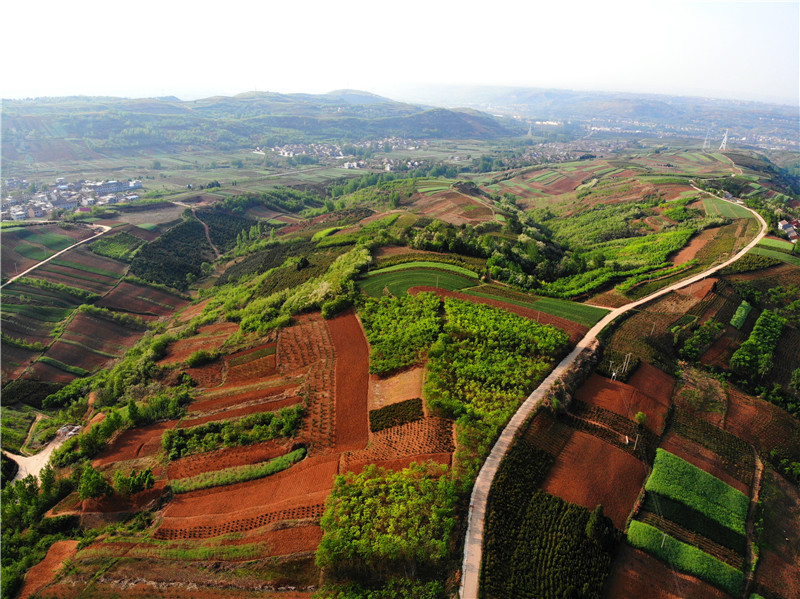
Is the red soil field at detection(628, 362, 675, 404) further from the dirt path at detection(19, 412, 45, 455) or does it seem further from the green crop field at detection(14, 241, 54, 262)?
the green crop field at detection(14, 241, 54, 262)

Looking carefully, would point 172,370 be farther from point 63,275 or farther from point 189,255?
point 189,255

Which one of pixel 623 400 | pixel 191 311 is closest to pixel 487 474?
pixel 623 400

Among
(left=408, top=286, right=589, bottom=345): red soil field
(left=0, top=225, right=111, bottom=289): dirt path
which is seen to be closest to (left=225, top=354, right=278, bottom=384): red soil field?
(left=408, top=286, right=589, bottom=345): red soil field

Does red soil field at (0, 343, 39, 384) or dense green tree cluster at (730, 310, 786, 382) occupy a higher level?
dense green tree cluster at (730, 310, 786, 382)

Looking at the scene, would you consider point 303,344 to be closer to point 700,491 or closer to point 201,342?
point 201,342

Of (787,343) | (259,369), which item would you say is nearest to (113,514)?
(259,369)

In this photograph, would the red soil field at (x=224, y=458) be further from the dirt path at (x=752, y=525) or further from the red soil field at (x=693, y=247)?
the red soil field at (x=693, y=247)

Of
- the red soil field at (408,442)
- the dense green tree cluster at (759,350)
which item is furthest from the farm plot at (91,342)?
the dense green tree cluster at (759,350)
